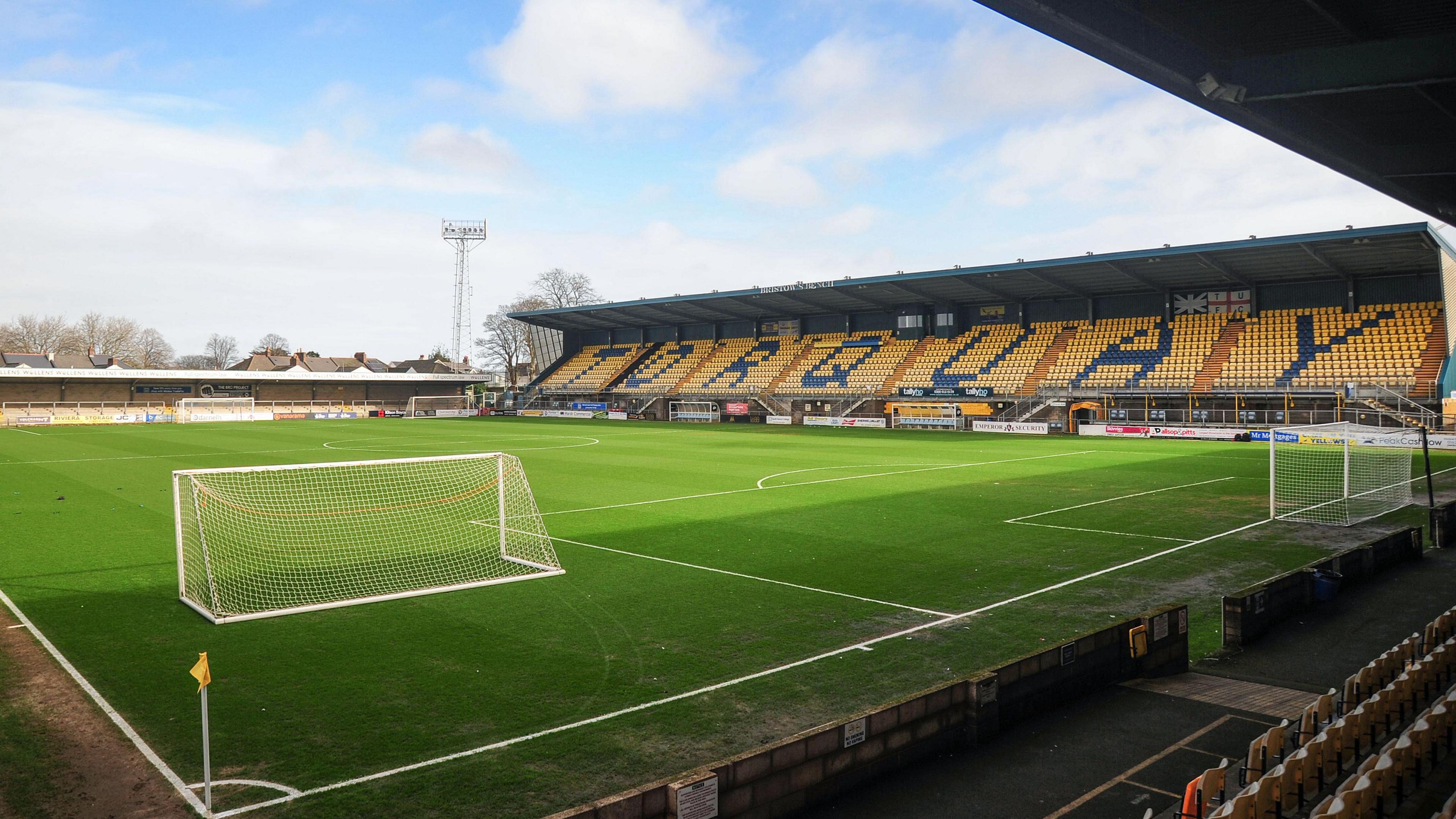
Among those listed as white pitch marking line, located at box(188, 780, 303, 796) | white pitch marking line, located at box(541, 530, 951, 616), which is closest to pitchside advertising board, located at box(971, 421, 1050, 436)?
white pitch marking line, located at box(541, 530, 951, 616)

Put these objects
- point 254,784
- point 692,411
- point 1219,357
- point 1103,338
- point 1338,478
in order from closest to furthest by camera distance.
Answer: point 254,784 → point 1338,478 → point 1219,357 → point 1103,338 → point 692,411

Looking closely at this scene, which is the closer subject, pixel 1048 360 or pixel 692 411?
pixel 1048 360

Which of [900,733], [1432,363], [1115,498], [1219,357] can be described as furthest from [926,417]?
[900,733]

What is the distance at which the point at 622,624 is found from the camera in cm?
1050

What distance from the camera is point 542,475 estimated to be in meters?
26.3

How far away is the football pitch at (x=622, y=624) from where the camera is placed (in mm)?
6871

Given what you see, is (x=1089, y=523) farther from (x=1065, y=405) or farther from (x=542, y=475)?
(x=1065, y=405)

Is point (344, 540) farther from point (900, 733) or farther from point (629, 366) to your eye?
point (629, 366)

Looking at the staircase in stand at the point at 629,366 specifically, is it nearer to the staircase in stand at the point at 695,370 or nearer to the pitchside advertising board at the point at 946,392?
the staircase in stand at the point at 695,370

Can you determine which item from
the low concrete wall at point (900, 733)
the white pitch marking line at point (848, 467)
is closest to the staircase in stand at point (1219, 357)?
the white pitch marking line at point (848, 467)

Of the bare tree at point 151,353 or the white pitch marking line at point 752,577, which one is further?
the bare tree at point 151,353

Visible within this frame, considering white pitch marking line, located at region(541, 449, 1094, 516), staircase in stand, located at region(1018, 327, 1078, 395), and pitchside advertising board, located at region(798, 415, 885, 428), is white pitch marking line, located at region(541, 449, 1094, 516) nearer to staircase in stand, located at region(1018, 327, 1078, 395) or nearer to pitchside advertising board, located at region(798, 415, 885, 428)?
staircase in stand, located at region(1018, 327, 1078, 395)

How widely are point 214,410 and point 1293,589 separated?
71993mm

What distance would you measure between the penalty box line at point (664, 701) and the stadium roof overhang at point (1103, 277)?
119 ft
